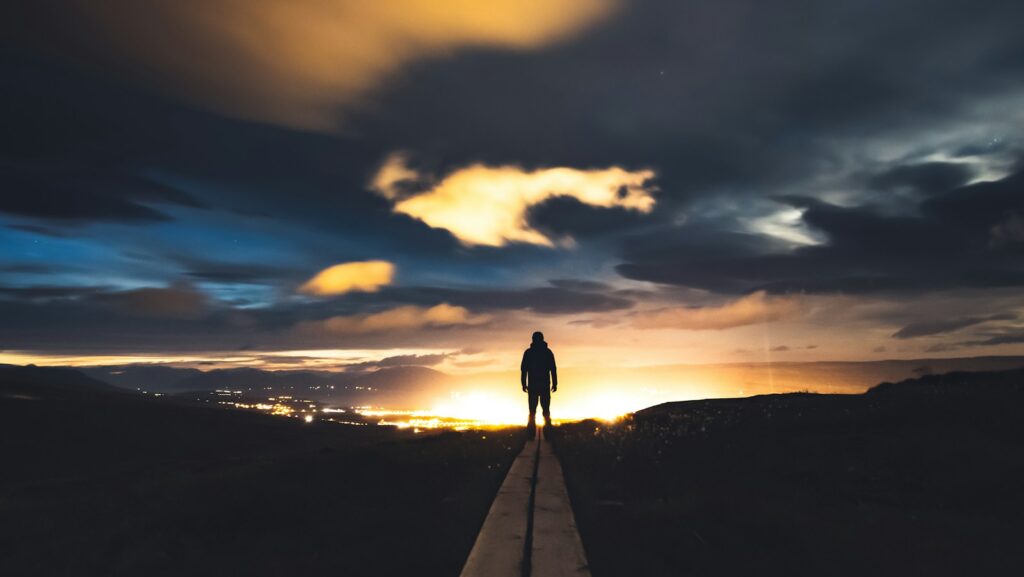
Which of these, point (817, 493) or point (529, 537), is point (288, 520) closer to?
point (529, 537)

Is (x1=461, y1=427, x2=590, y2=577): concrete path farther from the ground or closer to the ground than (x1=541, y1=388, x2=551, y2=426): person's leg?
closer to the ground

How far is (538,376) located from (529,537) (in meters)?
12.6

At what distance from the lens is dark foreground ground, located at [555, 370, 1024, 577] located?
6.48 meters

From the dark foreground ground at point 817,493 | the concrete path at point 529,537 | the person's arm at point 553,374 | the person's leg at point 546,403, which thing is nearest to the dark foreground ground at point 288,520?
the concrete path at point 529,537

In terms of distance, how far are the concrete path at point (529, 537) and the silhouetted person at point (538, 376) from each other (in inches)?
349

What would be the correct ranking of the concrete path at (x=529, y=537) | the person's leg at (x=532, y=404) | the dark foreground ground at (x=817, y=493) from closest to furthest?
the concrete path at (x=529, y=537), the dark foreground ground at (x=817, y=493), the person's leg at (x=532, y=404)

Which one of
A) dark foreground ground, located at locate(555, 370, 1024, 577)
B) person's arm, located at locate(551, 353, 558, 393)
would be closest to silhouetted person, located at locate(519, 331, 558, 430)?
person's arm, located at locate(551, 353, 558, 393)

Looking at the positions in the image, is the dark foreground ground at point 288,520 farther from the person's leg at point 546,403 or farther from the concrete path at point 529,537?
the person's leg at point 546,403

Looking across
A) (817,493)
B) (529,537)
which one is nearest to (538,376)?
(817,493)

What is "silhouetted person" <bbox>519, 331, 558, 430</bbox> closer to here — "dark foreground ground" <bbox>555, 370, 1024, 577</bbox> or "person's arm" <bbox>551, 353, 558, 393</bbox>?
"person's arm" <bbox>551, 353, 558, 393</bbox>

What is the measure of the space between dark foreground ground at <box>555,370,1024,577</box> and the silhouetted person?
1.67m

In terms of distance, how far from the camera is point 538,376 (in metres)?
19.0

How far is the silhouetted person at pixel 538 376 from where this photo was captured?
18875 millimetres

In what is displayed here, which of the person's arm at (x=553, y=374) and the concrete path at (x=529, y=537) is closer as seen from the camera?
the concrete path at (x=529, y=537)
